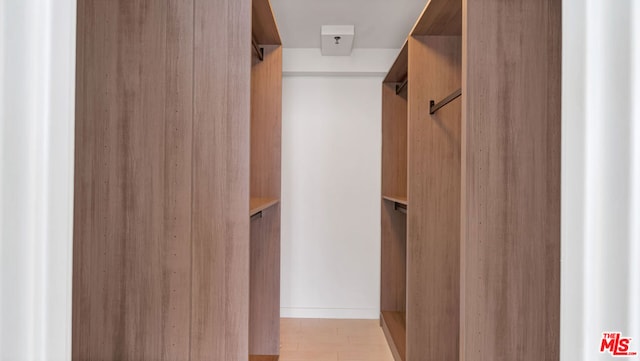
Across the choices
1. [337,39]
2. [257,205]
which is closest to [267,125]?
[257,205]

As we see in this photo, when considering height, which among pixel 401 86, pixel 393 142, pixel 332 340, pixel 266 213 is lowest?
pixel 332 340

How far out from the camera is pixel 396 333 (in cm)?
267

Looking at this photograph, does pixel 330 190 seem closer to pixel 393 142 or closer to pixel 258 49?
pixel 393 142

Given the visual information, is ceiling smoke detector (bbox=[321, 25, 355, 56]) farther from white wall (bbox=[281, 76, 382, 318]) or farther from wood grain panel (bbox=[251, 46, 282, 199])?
wood grain panel (bbox=[251, 46, 282, 199])

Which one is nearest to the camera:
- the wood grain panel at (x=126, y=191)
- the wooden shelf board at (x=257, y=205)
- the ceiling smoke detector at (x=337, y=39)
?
the wood grain panel at (x=126, y=191)

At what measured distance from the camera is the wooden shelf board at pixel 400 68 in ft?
7.91

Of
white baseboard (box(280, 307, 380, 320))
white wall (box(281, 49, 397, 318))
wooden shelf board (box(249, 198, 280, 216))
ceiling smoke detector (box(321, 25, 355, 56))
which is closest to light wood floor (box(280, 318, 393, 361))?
white baseboard (box(280, 307, 380, 320))

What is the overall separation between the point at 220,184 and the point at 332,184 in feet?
6.46

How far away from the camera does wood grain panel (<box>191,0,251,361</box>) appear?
134 centimetres

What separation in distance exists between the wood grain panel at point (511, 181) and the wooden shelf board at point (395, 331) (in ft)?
3.68

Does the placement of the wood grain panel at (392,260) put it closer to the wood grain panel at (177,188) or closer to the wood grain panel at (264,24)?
the wood grain panel at (264,24)

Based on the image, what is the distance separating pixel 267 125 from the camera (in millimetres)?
2389

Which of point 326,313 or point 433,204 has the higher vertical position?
point 433,204

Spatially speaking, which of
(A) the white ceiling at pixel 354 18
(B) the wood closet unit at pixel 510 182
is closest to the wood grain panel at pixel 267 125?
(A) the white ceiling at pixel 354 18
